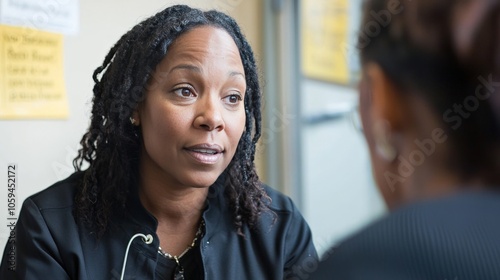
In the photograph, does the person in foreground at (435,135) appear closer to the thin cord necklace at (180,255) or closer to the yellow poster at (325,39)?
the thin cord necklace at (180,255)

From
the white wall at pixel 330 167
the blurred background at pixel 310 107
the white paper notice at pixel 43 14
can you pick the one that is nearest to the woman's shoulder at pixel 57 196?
the white paper notice at pixel 43 14

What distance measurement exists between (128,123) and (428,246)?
78 centimetres

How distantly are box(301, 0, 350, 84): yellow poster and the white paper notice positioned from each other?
659mm

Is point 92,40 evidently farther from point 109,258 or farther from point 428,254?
point 428,254

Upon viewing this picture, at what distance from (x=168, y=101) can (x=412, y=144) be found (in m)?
0.66

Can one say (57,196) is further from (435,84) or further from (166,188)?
(435,84)

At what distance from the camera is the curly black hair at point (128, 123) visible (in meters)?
1.01

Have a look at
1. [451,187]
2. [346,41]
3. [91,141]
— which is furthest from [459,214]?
[346,41]

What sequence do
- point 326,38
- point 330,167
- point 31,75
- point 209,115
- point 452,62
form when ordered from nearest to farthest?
1. point 452,62
2. point 209,115
3. point 31,75
4. point 326,38
5. point 330,167

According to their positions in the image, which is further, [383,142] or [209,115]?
[209,115]

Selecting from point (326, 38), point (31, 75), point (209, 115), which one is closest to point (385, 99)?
point (209, 115)

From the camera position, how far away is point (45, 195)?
1002 mm

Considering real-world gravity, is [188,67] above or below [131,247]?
above

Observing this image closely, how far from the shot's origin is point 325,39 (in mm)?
1694
